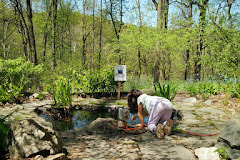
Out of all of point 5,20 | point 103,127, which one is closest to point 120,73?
point 103,127

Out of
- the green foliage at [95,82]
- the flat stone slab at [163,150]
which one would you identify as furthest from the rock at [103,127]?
the green foliage at [95,82]

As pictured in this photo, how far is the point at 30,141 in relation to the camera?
7.07ft

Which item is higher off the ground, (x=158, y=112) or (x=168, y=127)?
(x=158, y=112)

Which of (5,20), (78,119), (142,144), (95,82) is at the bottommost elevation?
(78,119)

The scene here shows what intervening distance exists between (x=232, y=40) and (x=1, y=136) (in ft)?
26.7

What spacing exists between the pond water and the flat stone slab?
4.97 feet

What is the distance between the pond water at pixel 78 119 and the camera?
425cm

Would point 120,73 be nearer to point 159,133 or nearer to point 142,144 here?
point 159,133

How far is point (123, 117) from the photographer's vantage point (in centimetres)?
315

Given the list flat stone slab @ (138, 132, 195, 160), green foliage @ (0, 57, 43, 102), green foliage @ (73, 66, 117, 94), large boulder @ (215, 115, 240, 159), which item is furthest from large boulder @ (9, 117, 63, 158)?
green foliage @ (73, 66, 117, 94)

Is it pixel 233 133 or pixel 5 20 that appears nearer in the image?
pixel 233 133

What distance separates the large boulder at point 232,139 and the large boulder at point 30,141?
1982mm

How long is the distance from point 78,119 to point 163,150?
2852mm

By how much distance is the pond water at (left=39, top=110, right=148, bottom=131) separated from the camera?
4254mm
